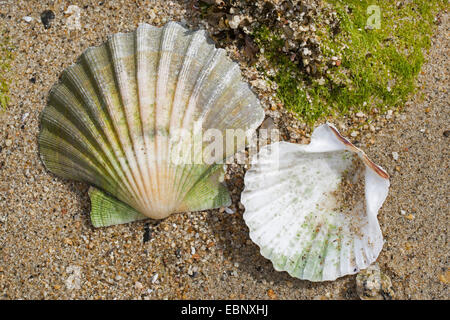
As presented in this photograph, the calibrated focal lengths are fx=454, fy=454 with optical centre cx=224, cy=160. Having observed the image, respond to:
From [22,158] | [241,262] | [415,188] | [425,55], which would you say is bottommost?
[241,262]

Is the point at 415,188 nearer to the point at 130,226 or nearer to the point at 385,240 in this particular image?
the point at 385,240

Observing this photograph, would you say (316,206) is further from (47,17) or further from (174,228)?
(47,17)

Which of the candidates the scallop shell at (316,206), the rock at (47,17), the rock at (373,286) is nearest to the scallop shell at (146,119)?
the scallop shell at (316,206)

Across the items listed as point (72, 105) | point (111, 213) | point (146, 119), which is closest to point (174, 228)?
point (111, 213)

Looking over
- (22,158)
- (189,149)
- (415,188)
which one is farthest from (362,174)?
(22,158)

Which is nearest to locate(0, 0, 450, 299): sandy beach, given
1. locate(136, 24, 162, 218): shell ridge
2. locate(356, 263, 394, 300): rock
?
locate(356, 263, 394, 300): rock
